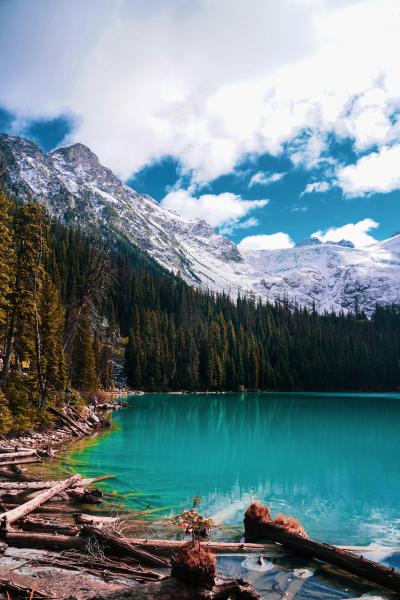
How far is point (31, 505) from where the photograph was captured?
44.2ft

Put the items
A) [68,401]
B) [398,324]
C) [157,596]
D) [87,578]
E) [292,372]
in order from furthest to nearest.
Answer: [398,324], [292,372], [68,401], [87,578], [157,596]

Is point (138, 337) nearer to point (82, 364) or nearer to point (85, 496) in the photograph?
point (82, 364)

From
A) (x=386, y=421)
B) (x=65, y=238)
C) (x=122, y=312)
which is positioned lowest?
(x=386, y=421)

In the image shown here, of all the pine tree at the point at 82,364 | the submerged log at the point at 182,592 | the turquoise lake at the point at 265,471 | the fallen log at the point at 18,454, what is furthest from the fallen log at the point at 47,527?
the pine tree at the point at 82,364

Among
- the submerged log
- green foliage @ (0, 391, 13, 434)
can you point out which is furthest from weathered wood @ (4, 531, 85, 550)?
green foliage @ (0, 391, 13, 434)

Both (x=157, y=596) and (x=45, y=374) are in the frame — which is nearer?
(x=157, y=596)

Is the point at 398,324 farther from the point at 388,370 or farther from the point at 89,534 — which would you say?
the point at 89,534

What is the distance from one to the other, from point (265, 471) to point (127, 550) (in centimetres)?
1692

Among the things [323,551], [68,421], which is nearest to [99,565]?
[323,551]

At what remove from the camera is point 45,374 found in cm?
3497

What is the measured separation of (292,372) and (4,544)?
460ft

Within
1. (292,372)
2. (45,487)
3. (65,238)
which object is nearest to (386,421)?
(45,487)

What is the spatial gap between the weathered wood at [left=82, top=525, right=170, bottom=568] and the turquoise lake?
5859 mm

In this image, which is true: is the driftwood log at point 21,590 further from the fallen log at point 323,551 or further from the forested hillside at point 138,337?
the forested hillside at point 138,337
